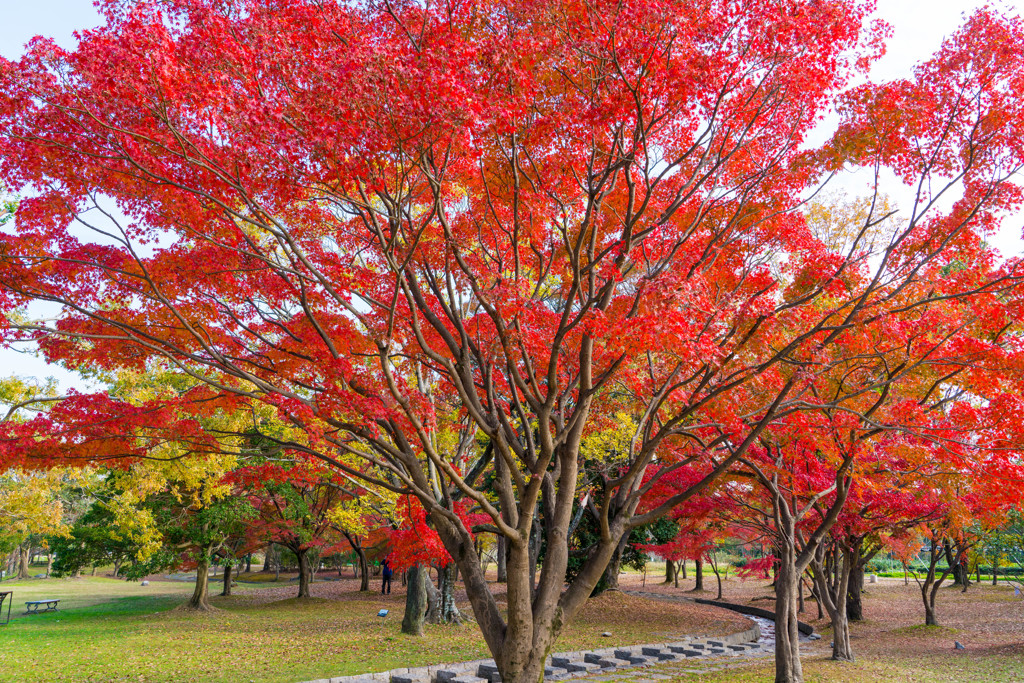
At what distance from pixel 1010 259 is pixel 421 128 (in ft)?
22.4

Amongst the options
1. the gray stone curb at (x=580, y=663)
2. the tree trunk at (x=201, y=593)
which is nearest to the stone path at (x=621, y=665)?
the gray stone curb at (x=580, y=663)

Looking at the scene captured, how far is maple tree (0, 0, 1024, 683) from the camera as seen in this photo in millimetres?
5727

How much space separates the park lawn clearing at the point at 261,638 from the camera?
10875 millimetres

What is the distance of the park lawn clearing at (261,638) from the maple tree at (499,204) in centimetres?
513

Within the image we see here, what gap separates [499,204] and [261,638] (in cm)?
1247

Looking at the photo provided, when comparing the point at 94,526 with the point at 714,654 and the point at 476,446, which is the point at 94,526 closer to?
the point at 476,446

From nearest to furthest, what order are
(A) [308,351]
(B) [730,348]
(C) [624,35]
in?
(C) [624,35]
(B) [730,348]
(A) [308,351]

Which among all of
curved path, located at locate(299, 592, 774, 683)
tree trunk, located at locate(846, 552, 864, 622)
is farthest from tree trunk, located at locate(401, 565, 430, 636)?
tree trunk, located at locate(846, 552, 864, 622)

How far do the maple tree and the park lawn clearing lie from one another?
5126mm

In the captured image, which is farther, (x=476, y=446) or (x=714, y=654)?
(x=476, y=446)

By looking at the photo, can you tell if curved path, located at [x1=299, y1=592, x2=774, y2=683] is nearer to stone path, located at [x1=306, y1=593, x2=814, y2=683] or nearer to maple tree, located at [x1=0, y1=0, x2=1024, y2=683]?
stone path, located at [x1=306, y1=593, x2=814, y2=683]

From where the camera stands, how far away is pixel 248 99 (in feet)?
18.7

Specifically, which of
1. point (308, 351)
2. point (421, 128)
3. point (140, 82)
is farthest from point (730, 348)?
point (140, 82)

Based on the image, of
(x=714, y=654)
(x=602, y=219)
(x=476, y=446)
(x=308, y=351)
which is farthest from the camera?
(x=476, y=446)
